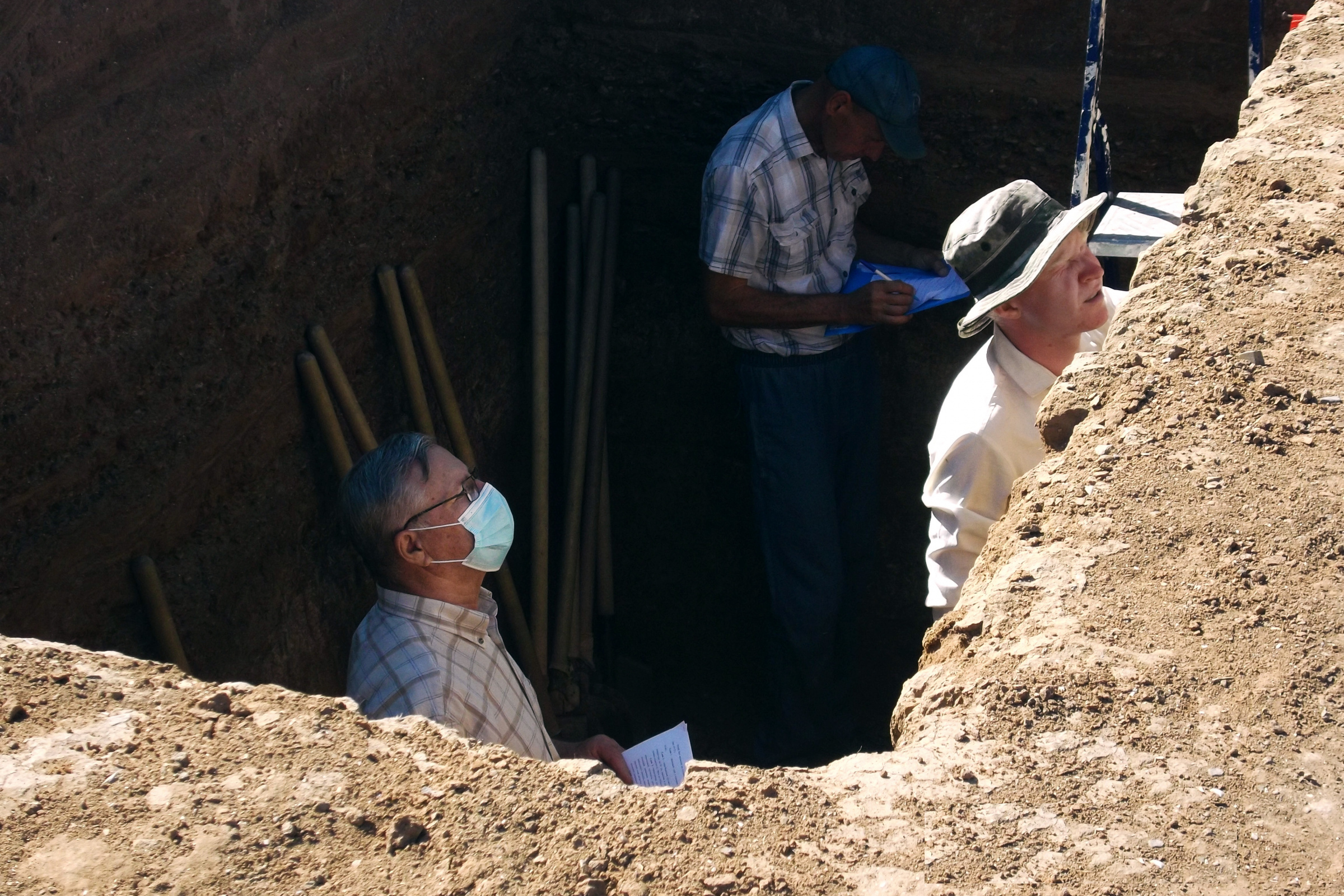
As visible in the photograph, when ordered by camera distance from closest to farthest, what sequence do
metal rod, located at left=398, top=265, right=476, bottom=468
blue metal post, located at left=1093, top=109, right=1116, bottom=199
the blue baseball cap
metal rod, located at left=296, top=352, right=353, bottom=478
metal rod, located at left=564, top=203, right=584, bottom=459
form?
1. blue metal post, located at left=1093, top=109, right=1116, bottom=199
2. metal rod, located at left=296, top=352, right=353, bottom=478
3. the blue baseball cap
4. metal rod, located at left=398, top=265, right=476, bottom=468
5. metal rod, located at left=564, top=203, right=584, bottom=459

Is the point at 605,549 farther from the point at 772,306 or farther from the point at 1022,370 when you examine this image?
the point at 1022,370

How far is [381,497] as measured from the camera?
9.52 ft

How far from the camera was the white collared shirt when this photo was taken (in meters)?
2.72

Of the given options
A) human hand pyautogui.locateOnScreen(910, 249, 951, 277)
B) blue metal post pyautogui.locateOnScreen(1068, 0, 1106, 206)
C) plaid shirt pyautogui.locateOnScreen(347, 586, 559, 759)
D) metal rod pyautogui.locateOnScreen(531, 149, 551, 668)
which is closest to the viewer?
plaid shirt pyautogui.locateOnScreen(347, 586, 559, 759)

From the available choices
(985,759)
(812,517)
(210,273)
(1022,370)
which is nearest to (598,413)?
(812,517)

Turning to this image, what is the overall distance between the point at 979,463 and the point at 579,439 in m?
2.42

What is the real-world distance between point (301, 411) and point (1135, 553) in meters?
2.66

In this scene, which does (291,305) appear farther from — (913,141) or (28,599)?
(913,141)

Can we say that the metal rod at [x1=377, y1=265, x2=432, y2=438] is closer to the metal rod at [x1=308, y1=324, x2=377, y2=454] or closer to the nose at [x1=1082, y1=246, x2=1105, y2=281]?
the metal rod at [x1=308, y1=324, x2=377, y2=454]

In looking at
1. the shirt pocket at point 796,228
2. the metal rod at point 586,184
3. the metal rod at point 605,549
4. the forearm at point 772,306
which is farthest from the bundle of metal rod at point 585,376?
the shirt pocket at point 796,228

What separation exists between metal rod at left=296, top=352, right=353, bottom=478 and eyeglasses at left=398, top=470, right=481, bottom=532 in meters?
0.84

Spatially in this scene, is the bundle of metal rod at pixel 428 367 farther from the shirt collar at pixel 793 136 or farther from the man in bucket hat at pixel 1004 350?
the man in bucket hat at pixel 1004 350

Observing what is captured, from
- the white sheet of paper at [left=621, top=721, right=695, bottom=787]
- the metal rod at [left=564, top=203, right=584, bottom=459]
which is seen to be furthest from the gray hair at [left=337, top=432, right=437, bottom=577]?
the metal rod at [left=564, top=203, right=584, bottom=459]

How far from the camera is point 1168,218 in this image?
3.14m
